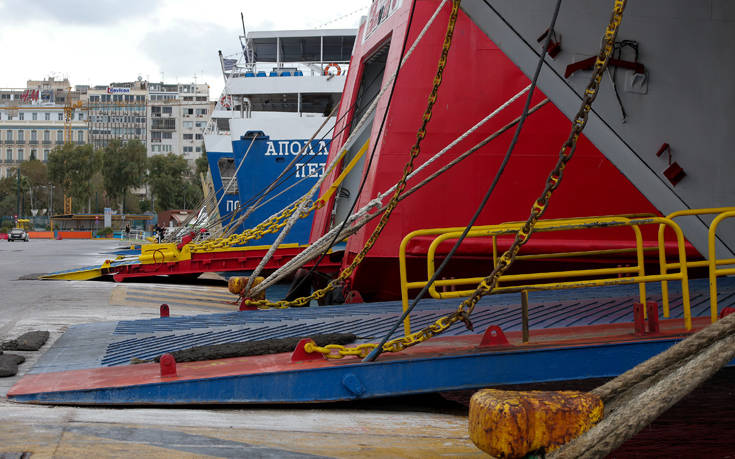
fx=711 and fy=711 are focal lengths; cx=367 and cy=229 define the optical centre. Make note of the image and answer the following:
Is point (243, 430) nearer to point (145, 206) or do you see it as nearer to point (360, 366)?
point (360, 366)

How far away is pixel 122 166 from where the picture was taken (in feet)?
242

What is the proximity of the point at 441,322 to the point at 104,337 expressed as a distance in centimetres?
389

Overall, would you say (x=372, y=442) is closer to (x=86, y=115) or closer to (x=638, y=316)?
(x=638, y=316)

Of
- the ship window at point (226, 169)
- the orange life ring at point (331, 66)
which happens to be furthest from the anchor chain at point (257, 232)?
the ship window at point (226, 169)

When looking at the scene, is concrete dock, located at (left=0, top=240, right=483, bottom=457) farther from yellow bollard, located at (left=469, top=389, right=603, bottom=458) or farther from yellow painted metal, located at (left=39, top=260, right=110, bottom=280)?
yellow painted metal, located at (left=39, top=260, right=110, bottom=280)

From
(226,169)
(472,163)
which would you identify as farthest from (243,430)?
(226,169)

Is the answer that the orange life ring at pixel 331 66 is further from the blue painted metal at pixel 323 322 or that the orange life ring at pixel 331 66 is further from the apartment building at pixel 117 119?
the apartment building at pixel 117 119

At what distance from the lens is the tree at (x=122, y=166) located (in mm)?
73625

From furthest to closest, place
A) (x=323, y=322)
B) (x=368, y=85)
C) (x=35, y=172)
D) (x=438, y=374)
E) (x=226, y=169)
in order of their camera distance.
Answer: (x=35, y=172) < (x=226, y=169) < (x=368, y=85) < (x=323, y=322) < (x=438, y=374)

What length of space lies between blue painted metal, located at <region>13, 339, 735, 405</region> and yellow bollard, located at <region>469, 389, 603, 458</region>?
145 centimetres

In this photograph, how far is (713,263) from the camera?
427cm

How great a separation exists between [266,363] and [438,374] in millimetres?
1163

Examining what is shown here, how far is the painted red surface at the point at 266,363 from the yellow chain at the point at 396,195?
909 millimetres

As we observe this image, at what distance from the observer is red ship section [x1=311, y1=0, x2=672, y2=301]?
8156 millimetres
